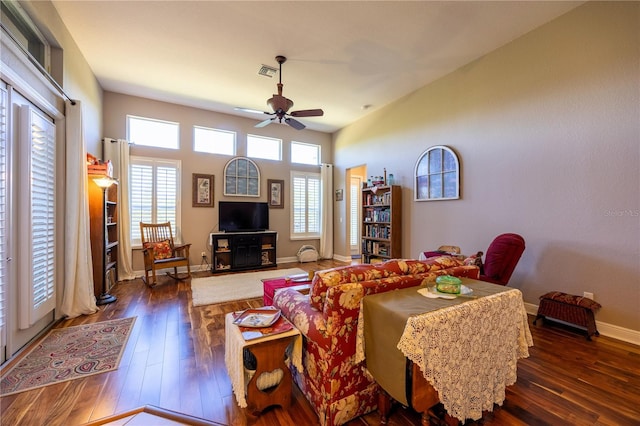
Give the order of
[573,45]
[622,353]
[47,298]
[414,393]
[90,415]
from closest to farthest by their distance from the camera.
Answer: [414,393] → [90,415] → [622,353] → [47,298] → [573,45]

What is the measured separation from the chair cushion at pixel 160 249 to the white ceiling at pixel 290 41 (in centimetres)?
278

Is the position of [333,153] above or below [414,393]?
above

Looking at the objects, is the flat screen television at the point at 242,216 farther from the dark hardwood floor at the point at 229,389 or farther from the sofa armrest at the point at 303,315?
the sofa armrest at the point at 303,315

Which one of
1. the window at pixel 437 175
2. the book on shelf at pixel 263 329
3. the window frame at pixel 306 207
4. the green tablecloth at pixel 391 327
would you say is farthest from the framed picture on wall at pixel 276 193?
the green tablecloth at pixel 391 327

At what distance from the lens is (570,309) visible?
270 centimetres

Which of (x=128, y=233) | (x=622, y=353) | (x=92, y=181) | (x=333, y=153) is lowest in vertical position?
(x=622, y=353)

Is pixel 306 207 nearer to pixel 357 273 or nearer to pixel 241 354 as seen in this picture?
pixel 357 273

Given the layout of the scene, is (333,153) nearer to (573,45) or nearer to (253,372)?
(573,45)

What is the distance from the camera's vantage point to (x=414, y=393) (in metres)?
1.31

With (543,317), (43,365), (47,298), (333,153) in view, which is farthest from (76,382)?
(333,153)

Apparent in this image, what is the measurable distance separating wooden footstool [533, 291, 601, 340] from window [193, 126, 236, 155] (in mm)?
5892

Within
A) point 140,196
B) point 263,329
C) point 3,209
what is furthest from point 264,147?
point 263,329

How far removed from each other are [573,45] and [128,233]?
6.96 m

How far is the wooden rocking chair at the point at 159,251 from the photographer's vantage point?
4379 mm
